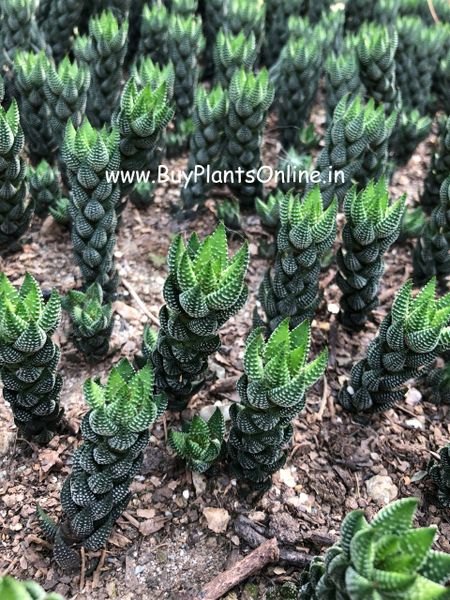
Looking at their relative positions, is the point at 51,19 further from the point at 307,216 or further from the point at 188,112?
the point at 307,216

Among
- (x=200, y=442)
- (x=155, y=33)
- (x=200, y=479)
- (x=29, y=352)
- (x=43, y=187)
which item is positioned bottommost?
(x=200, y=479)

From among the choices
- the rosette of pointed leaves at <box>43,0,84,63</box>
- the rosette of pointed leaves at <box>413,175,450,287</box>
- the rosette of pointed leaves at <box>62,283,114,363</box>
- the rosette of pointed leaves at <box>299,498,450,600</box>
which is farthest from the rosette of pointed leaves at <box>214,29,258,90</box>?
the rosette of pointed leaves at <box>299,498,450,600</box>

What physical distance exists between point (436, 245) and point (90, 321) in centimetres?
161

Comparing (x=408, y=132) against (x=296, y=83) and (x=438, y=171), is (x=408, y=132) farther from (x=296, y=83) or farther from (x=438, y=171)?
(x=296, y=83)

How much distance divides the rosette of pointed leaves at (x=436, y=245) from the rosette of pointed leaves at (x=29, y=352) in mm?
1791

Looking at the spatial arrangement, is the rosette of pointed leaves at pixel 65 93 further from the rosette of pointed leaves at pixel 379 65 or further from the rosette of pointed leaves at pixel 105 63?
the rosette of pointed leaves at pixel 379 65

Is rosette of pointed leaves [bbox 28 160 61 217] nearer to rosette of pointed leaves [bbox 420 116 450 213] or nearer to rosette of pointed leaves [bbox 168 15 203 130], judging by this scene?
rosette of pointed leaves [bbox 168 15 203 130]

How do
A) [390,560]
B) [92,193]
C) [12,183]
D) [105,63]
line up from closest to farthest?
[390,560], [92,193], [12,183], [105,63]

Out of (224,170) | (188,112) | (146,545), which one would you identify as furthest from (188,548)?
(188,112)

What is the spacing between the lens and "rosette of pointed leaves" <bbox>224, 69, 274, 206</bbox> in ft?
10.1

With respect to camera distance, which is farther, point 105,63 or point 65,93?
point 105,63

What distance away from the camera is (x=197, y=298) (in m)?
1.99

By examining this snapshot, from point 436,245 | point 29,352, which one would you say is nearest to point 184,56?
point 436,245

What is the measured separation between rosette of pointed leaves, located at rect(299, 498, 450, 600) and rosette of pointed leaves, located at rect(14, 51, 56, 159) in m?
2.54
